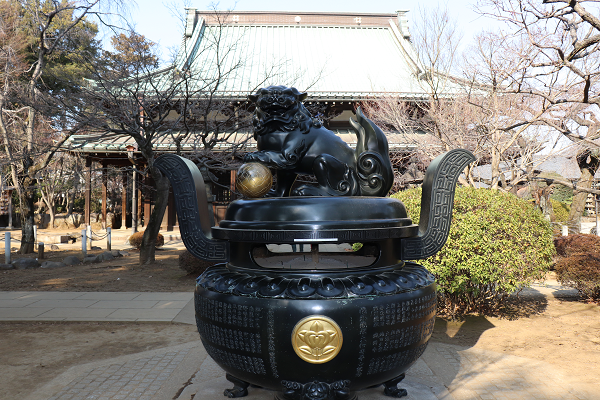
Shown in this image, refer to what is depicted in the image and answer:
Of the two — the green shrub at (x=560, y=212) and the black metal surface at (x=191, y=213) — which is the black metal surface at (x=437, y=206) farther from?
the green shrub at (x=560, y=212)

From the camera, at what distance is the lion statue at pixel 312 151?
303 centimetres

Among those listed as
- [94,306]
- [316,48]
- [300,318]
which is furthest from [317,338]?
[316,48]

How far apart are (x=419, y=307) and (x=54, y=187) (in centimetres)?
2368

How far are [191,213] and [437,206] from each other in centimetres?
168

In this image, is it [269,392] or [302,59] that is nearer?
[269,392]

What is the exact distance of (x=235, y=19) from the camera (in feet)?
61.6

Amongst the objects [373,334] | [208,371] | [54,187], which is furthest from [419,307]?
[54,187]

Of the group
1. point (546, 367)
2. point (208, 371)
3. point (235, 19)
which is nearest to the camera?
point (208, 371)

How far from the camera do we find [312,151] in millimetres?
3123

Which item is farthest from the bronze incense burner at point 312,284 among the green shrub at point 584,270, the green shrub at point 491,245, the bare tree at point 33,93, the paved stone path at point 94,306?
the bare tree at point 33,93

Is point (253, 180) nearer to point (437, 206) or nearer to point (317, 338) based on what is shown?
point (317, 338)

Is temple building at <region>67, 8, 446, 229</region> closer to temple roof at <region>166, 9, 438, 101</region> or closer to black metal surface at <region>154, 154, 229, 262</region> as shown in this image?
temple roof at <region>166, 9, 438, 101</region>

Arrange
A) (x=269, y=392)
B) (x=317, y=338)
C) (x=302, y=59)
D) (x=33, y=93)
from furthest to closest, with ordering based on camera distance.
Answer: (x=302, y=59)
(x=33, y=93)
(x=269, y=392)
(x=317, y=338)

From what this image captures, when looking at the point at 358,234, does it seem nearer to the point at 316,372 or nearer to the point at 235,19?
the point at 316,372
